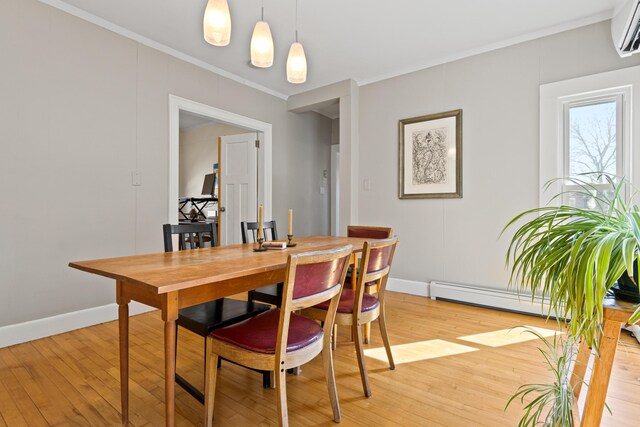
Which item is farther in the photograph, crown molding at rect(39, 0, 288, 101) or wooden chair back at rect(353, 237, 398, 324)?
crown molding at rect(39, 0, 288, 101)

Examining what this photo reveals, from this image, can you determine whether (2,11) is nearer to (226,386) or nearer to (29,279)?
(29,279)

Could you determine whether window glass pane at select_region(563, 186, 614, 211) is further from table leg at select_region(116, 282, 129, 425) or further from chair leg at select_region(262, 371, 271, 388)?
table leg at select_region(116, 282, 129, 425)

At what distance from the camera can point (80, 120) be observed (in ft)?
9.05

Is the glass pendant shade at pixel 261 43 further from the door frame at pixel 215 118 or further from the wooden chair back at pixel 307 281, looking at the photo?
the door frame at pixel 215 118

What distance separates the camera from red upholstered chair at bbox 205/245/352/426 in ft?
4.14

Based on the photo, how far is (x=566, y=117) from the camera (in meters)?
2.99

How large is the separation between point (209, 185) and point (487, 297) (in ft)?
15.8

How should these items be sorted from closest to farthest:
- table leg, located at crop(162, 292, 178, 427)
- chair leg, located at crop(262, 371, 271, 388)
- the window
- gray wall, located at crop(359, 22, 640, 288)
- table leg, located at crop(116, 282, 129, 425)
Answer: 1. table leg, located at crop(162, 292, 178, 427)
2. table leg, located at crop(116, 282, 129, 425)
3. chair leg, located at crop(262, 371, 271, 388)
4. the window
5. gray wall, located at crop(359, 22, 640, 288)

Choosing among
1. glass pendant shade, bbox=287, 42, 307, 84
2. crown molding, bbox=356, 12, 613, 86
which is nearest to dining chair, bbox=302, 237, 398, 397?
glass pendant shade, bbox=287, 42, 307, 84

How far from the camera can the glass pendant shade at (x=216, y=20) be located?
1716mm

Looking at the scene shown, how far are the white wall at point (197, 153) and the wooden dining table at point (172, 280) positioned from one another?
4.75 m

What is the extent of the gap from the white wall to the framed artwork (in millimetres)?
3394

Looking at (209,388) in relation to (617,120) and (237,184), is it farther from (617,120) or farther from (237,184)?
(617,120)

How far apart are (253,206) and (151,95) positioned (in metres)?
1.77
